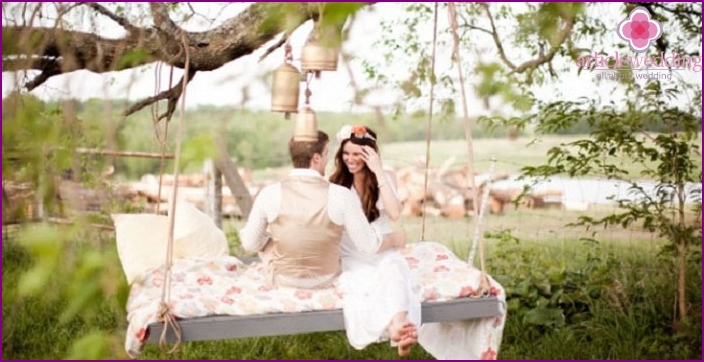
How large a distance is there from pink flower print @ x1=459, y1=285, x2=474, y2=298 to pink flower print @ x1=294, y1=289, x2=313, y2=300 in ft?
2.03

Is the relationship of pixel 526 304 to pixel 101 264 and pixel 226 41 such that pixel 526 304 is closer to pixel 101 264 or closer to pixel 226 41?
pixel 226 41

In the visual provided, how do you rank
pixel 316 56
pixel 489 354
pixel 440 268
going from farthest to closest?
pixel 440 268 < pixel 489 354 < pixel 316 56

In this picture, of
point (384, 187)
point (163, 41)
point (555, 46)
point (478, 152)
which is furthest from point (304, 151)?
point (478, 152)

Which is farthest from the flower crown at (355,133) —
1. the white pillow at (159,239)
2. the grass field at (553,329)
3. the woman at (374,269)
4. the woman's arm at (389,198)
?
the grass field at (553,329)

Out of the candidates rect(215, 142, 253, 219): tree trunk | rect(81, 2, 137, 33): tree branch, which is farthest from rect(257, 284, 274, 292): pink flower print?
rect(215, 142, 253, 219): tree trunk

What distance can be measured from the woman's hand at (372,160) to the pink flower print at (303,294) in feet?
2.54

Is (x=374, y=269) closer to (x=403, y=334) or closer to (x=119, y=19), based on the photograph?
(x=403, y=334)

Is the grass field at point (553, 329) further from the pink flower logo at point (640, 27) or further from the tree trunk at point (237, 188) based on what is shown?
the tree trunk at point (237, 188)

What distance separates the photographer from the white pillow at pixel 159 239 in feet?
14.3

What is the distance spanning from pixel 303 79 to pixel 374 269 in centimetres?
81

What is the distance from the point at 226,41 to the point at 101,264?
2.69 meters

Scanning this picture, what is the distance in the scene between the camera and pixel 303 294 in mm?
3533

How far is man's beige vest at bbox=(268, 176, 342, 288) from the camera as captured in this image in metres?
3.55

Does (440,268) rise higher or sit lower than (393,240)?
lower
